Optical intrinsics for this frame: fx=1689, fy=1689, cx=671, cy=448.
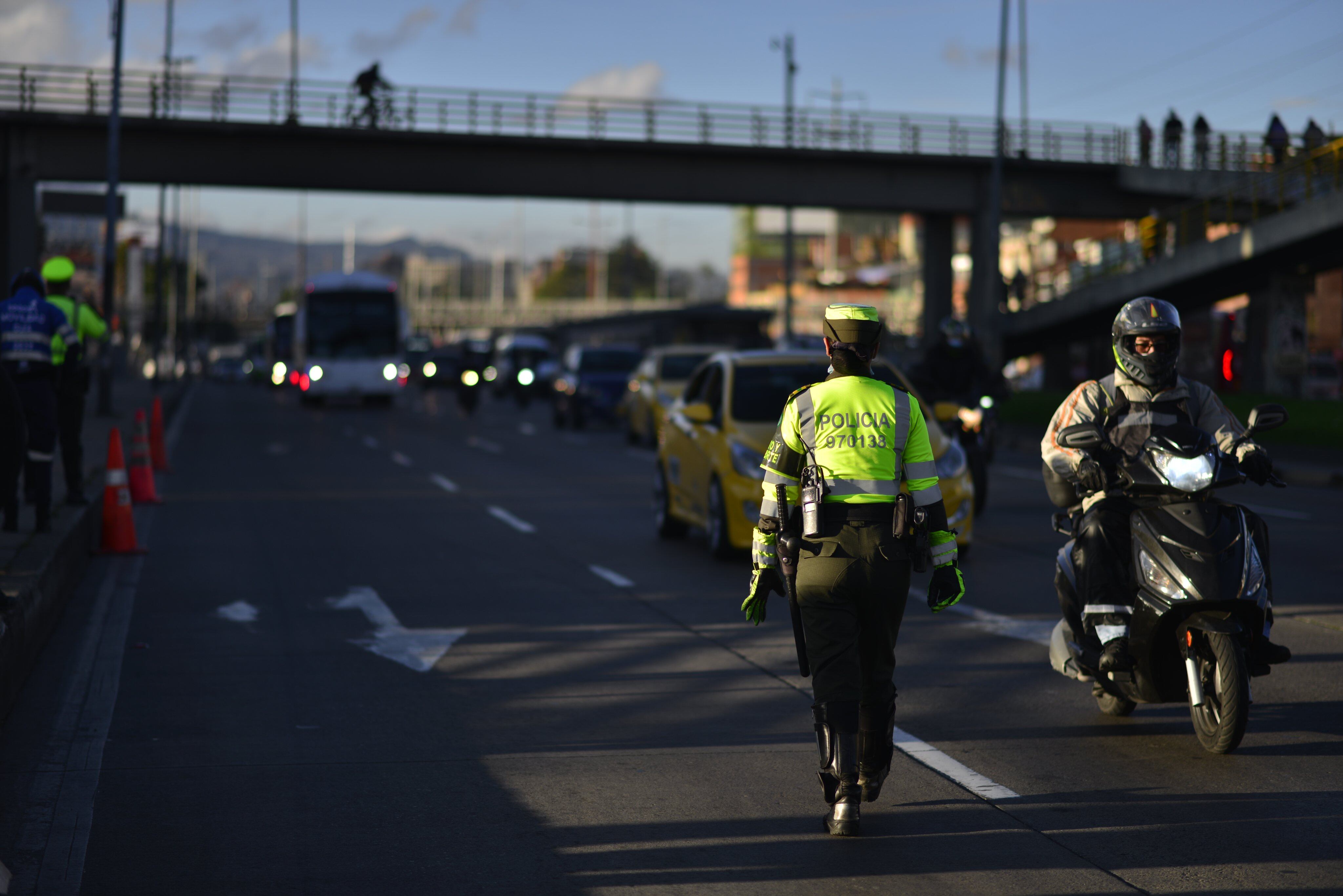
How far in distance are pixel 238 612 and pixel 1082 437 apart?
6075 millimetres

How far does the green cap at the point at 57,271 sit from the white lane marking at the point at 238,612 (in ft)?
14.1

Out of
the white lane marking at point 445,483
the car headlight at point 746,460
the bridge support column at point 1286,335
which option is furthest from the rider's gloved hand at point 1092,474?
the bridge support column at point 1286,335

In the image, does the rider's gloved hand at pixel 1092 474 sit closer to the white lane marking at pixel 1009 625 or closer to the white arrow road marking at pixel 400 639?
the white lane marking at pixel 1009 625

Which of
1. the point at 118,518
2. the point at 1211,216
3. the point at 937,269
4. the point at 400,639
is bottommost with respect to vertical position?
the point at 400,639

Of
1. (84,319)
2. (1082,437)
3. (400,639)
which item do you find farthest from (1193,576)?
(84,319)

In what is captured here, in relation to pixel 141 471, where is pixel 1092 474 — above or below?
above

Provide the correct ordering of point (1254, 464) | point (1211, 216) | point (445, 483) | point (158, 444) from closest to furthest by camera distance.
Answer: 1. point (1254, 464)
2. point (445, 483)
3. point (158, 444)
4. point (1211, 216)

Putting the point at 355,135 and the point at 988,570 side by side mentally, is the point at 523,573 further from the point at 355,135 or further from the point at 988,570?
the point at 355,135

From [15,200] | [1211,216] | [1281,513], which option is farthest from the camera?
[1211,216]

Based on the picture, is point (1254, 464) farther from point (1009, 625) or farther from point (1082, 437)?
point (1009, 625)

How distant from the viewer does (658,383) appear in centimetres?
2812

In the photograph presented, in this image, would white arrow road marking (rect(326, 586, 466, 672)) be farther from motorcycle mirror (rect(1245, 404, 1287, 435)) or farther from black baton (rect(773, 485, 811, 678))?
motorcycle mirror (rect(1245, 404, 1287, 435))

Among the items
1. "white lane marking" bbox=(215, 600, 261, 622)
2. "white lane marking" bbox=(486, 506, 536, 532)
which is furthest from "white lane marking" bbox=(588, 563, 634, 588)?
"white lane marking" bbox=(486, 506, 536, 532)

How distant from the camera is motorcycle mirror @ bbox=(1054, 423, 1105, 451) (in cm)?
647
